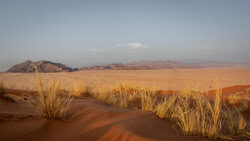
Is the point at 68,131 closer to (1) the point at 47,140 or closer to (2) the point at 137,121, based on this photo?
(1) the point at 47,140

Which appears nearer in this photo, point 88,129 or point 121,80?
point 88,129

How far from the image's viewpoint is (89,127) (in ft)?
7.79

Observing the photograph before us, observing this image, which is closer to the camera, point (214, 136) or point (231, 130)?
point (214, 136)

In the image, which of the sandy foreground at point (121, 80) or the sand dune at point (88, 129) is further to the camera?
the sandy foreground at point (121, 80)

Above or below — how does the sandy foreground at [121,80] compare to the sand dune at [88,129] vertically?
below

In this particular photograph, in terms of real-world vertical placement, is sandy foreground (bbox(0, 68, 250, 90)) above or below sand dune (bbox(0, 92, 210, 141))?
below

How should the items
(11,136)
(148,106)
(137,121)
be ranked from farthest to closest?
(148,106) → (137,121) → (11,136)

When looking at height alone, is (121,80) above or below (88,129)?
below

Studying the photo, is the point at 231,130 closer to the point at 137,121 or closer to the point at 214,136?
the point at 214,136

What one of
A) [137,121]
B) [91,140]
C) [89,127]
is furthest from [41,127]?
[137,121]

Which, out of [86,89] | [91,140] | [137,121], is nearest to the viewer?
[91,140]

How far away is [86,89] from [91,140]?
493 cm

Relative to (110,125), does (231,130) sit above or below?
below

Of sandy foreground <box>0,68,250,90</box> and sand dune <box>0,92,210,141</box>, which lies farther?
sandy foreground <box>0,68,250,90</box>
